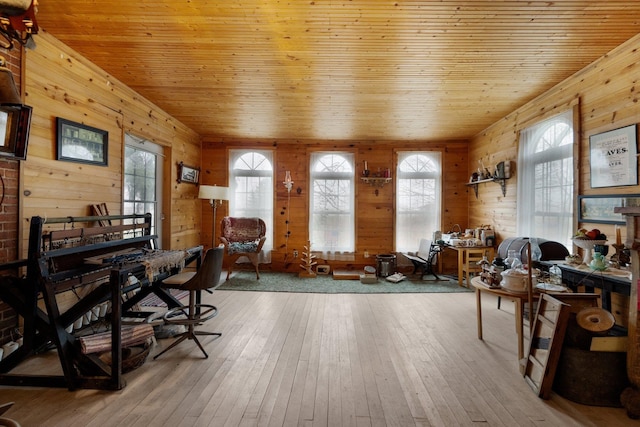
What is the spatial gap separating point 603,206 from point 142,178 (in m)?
5.59

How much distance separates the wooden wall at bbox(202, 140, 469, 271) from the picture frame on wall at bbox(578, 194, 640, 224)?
2760 mm

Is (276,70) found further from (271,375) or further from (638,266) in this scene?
(638,266)

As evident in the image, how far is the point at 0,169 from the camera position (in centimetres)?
217

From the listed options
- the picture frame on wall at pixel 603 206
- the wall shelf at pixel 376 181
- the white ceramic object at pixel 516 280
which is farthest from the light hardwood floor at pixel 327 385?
the wall shelf at pixel 376 181

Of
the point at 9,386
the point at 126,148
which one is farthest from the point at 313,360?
the point at 126,148

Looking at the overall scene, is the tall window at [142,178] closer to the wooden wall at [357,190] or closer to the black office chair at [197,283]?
the wooden wall at [357,190]

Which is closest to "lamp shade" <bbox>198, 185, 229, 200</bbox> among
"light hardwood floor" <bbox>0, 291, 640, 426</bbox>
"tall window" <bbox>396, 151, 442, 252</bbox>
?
"light hardwood floor" <bbox>0, 291, 640, 426</bbox>

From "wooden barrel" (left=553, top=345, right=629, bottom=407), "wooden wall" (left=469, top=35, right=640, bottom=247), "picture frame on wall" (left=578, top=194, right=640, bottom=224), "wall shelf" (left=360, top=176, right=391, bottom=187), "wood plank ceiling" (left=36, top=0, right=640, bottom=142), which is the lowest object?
"wooden barrel" (left=553, top=345, right=629, bottom=407)

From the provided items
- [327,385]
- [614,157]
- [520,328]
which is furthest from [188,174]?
[614,157]

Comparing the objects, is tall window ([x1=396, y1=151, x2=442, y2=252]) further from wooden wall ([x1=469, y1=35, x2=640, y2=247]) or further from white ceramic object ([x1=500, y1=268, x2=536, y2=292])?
white ceramic object ([x1=500, y1=268, x2=536, y2=292])

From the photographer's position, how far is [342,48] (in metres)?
2.64

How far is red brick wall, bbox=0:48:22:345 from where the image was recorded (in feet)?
7.22

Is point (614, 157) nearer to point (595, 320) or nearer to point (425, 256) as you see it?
point (595, 320)

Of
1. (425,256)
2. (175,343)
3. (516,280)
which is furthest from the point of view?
(425,256)
